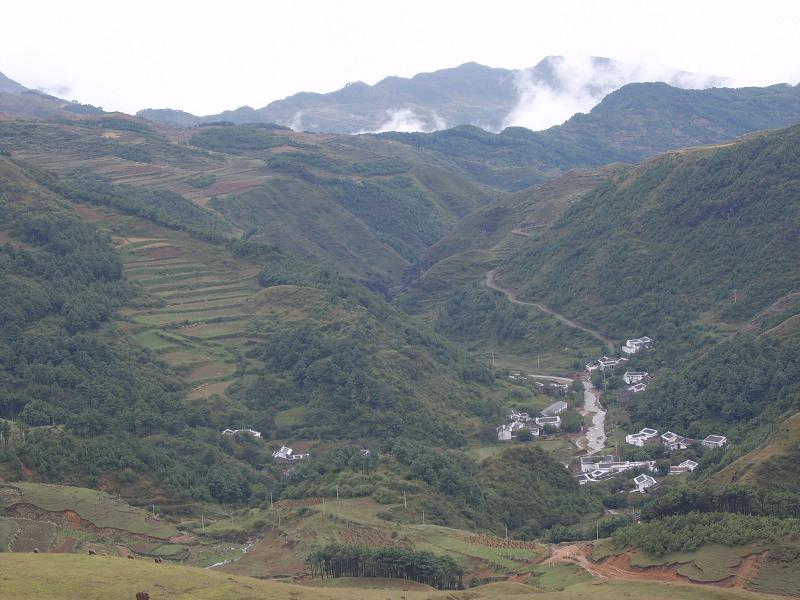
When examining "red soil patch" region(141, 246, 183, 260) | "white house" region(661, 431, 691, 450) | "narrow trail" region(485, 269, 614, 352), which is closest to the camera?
"white house" region(661, 431, 691, 450)

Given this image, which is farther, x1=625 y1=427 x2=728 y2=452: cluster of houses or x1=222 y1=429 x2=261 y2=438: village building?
x1=222 y1=429 x2=261 y2=438: village building

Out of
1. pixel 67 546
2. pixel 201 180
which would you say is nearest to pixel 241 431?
pixel 67 546

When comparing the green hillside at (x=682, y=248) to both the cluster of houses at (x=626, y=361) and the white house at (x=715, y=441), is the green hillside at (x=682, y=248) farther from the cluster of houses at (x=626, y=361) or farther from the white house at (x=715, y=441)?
the white house at (x=715, y=441)

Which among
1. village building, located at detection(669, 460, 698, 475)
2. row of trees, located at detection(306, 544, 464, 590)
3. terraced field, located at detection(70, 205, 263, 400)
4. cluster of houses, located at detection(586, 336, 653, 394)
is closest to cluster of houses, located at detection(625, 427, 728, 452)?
village building, located at detection(669, 460, 698, 475)

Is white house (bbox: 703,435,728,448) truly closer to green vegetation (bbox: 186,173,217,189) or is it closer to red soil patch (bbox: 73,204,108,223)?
red soil patch (bbox: 73,204,108,223)

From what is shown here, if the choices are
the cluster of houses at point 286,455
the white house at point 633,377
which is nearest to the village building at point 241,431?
the cluster of houses at point 286,455

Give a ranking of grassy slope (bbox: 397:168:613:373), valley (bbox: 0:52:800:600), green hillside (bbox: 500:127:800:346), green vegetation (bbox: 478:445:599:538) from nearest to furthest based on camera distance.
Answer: valley (bbox: 0:52:800:600)
green vegetation (bbox: 478:445:599:538)
green hillside (bbox: 500:127:800:346)
grassy slope (bbox: 397:168:613:373)

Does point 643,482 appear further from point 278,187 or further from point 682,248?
point 278,187

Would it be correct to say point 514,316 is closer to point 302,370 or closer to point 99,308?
point 302,370
